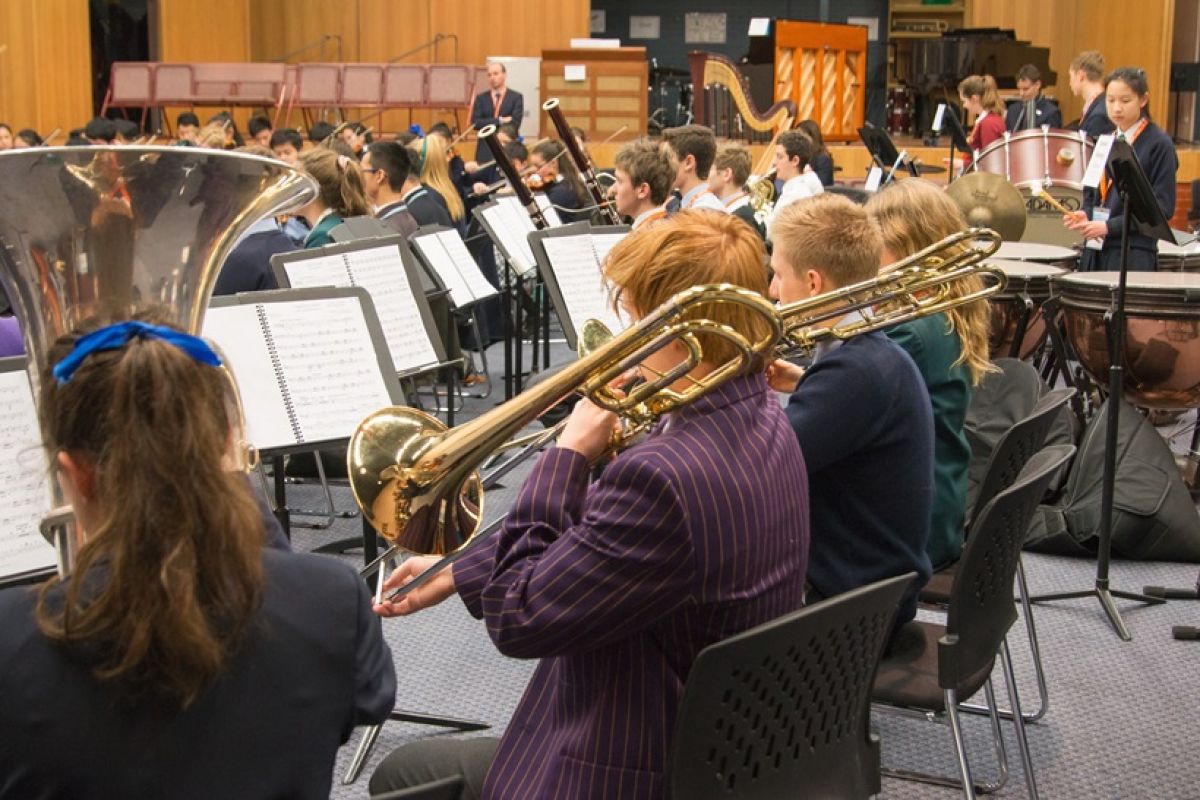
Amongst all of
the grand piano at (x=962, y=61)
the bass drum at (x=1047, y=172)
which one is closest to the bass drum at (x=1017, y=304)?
the bass drum at (x=1047, y=172)

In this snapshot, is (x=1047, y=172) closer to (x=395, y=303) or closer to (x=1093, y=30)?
(x=395, y=303)

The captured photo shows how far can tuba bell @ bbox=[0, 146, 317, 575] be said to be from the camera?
1.99 meters

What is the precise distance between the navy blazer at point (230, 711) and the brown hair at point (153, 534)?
0.09 ft

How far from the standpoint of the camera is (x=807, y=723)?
1.86 meters

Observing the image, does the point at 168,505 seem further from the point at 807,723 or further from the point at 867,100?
the point at 867,100

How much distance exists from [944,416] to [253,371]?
59.5 inches

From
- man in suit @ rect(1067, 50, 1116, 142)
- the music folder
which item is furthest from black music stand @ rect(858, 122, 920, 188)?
the music folder

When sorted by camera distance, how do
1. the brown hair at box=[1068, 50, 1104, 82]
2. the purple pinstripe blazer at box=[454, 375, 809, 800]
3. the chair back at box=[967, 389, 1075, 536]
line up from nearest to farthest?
the purple pinstripe blazer at box=[454, 375, 809, 800] → the chair back at box=[967, 389, 1075, 536] → the brown hair at box=[1068, 50, 1104, 82]

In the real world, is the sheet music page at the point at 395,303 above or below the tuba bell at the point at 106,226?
below

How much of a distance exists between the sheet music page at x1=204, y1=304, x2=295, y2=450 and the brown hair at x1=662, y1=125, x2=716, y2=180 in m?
3.29

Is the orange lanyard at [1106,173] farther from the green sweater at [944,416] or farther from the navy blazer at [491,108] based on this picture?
the navy blazer at [491,108]

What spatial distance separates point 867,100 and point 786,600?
17691mm

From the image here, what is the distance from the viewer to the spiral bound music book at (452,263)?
5582mm

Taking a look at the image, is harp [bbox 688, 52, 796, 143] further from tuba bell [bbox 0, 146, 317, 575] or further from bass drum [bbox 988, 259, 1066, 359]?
tuba bell [bbox 0, 146, 317, 575]
